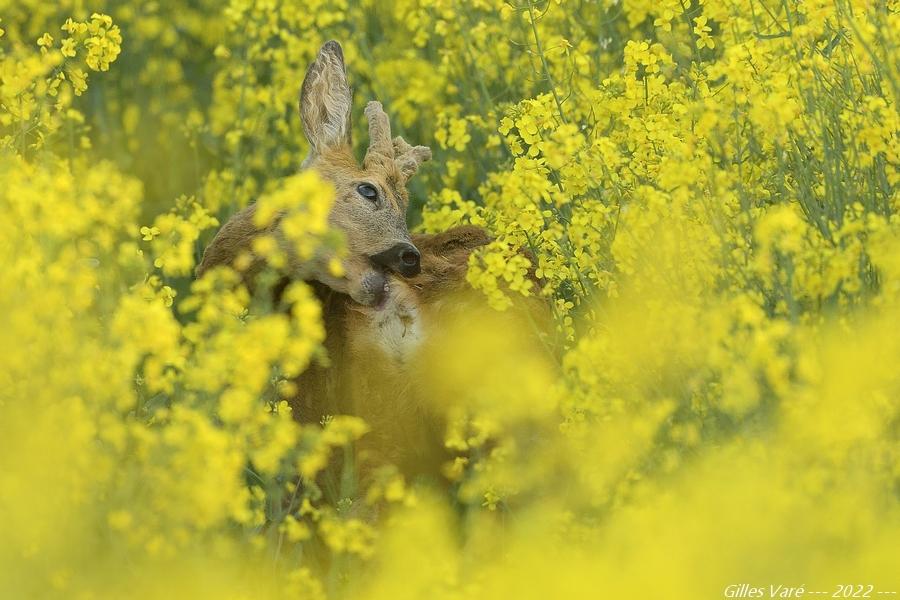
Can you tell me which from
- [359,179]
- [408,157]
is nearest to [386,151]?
[408,157]

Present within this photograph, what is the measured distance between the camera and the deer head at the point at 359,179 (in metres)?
5.71

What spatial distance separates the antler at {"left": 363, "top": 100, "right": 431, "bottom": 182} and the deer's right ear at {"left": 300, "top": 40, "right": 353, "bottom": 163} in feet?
0.42

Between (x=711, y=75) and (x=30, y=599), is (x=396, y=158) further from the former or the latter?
(x=30, y=599)

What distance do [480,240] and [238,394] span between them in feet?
8.70

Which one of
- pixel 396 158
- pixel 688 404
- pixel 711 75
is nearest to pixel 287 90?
pixel 396 158

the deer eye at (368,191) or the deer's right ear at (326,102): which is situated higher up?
the deer's right ear at (326,102)

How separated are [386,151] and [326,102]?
31cm

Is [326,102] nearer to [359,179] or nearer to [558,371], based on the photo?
[359,179]

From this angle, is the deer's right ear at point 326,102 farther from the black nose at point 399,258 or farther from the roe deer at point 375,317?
the black nose at point 399,258

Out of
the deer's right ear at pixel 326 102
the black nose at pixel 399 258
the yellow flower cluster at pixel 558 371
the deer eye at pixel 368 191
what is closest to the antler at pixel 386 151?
the deer's right ear at pixel 326 102

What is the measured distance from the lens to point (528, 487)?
548 centimetres

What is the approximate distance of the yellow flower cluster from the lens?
4.07 metres

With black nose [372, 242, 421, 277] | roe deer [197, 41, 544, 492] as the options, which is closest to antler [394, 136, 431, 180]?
roe deer [197, 41, 544, 492]

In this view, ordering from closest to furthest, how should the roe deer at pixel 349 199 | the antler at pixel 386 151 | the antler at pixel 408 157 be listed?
the roe deer at pixel 349 199, the antler at pixel 386 151, the antler at pixel 408 157
